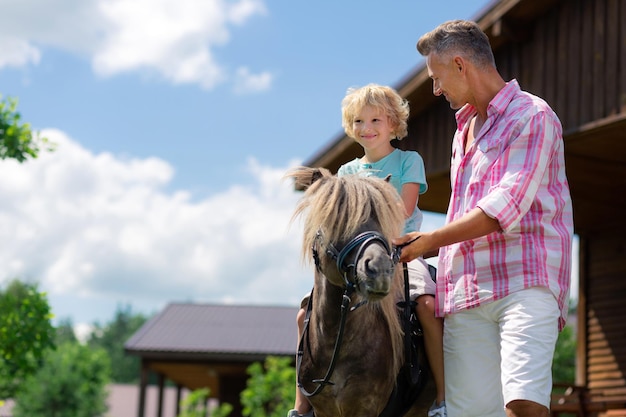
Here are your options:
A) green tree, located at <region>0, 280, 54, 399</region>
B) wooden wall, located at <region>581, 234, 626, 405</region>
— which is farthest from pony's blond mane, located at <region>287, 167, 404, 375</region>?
wooden wall, located at <region>581, 234, 626, 405</region>

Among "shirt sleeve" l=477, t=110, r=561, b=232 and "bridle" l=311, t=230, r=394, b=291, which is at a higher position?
"shirt sleeve" l=477, t=110, r=561, b=232

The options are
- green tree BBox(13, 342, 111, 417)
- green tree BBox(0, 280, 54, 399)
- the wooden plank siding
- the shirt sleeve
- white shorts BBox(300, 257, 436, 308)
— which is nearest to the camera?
the shirt sleeve

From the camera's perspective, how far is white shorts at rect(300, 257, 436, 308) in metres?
4.79

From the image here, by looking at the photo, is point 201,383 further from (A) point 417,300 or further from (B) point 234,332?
(A) point 417,300

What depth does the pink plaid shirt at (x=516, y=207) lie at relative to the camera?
3832 millimetres

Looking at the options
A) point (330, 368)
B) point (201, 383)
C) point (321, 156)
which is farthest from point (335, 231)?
point (201, 383)

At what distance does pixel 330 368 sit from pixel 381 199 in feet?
2.81

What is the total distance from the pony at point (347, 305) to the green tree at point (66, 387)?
1399 inches

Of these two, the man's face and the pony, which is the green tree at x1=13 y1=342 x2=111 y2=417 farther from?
the man's face

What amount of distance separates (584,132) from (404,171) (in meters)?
5.28

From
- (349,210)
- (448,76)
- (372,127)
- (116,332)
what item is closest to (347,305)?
(349,210)

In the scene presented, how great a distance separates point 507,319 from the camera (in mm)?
3838

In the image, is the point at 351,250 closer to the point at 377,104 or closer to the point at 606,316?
the point at 377,104

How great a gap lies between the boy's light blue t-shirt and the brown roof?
68.4 feet
